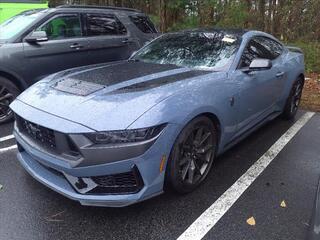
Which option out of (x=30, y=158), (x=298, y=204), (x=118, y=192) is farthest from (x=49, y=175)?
(x=298, y=204)

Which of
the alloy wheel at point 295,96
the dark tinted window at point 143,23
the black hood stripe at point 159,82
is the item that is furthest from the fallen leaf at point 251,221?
the dark tinted window at point 143,23

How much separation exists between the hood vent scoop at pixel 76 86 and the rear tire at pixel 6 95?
2049 millimetres

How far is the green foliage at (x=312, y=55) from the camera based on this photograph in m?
9.98

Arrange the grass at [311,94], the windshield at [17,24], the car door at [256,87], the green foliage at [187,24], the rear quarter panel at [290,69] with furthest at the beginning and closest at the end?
the green foliage at [187,24], the grass at [311,94], the windshield at [17,24], the rear quarter panel at [290,69], the car door at [256,87]

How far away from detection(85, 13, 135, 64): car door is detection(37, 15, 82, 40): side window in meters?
0.20

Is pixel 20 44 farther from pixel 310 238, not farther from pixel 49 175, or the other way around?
pixel 310 238

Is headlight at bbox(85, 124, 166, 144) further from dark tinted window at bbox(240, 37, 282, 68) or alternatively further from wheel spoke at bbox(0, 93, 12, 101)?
wheel spoke at bbox(0, 93, 12, 101)

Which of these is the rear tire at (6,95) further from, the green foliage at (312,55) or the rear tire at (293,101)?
the green foliage at (312,55)

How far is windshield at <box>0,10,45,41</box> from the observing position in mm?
5517

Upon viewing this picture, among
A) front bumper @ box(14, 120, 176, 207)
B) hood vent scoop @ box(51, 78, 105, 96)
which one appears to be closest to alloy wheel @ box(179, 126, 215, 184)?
front bumper @ box(14, 120, 176, 207)

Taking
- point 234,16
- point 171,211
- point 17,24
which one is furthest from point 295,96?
point 234,16

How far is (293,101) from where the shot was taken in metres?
5.73

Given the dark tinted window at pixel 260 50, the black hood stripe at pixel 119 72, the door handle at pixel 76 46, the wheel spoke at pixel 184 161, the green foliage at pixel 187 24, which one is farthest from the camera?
the green foliage at pixel 187 24

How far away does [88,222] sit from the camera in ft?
9.89
